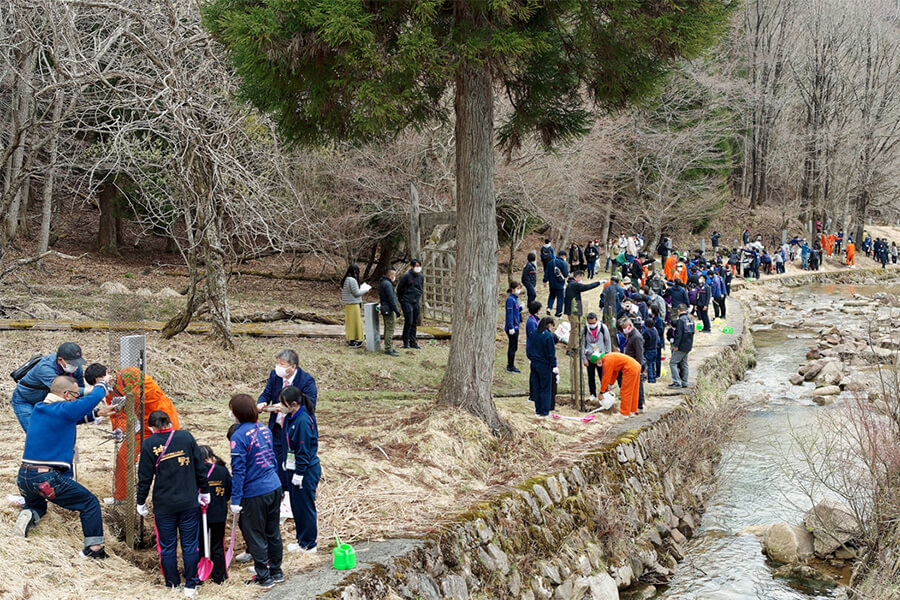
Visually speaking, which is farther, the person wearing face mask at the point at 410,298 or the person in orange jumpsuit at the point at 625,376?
the person wearing face mask at the point at 410,298

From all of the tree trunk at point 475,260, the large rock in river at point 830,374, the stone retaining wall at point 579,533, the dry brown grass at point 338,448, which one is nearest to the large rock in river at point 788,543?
the stone retaining wall at point 579,533

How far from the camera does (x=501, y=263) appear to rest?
34.3m

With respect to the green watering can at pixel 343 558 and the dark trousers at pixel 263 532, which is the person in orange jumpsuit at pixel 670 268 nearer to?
the green watering can at pixel 343 558

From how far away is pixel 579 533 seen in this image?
9.29 metres

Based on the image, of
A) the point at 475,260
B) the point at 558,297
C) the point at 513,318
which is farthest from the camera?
the point at 558,297

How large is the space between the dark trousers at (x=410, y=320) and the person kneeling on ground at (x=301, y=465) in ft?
30.7

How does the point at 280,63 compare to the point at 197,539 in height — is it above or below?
above

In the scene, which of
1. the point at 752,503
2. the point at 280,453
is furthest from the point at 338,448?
the point at 752,503

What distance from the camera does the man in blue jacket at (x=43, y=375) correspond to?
23.8 ft

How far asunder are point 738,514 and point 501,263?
919 inches

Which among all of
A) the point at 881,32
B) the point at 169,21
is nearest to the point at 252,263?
the point at 169,21

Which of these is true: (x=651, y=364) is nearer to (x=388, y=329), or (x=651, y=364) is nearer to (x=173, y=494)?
(x=388, y=329)

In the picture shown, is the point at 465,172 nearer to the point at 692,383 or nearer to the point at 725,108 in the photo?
the point at 692,383

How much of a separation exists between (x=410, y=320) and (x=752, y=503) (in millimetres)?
7300
